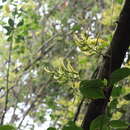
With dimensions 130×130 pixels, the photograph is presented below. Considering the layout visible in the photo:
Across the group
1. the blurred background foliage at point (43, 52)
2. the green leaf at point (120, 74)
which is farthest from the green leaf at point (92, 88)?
the blurred background foliage at point (43, 52)

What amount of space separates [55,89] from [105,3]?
4.41 feet

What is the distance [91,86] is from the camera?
462 millimetres

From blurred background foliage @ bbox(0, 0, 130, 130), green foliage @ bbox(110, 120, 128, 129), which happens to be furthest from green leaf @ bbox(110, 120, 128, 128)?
blurred background foliage @ bbox(0, 0, 130, 130)

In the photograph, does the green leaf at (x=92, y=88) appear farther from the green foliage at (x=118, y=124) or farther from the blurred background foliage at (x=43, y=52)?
the blurred background foliage at (x=43, y=52)

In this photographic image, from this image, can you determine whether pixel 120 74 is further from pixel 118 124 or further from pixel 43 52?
pixel 43 52

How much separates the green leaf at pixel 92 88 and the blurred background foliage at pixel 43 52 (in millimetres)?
1011

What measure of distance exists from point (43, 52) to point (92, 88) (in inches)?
79.9

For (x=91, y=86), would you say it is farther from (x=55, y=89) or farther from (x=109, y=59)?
(x=55, y=89)

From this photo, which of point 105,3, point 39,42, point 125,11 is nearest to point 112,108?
point 125,11

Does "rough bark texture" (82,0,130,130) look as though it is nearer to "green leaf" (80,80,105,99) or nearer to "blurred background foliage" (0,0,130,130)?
"green leaf" (80,80,105,99)

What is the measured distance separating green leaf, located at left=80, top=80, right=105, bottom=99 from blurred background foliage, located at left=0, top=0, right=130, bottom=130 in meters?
1.01

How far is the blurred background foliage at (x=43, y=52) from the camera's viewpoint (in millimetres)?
1764

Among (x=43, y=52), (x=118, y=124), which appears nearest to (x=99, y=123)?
(x=118, y=124)

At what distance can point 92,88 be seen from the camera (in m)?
0.46
